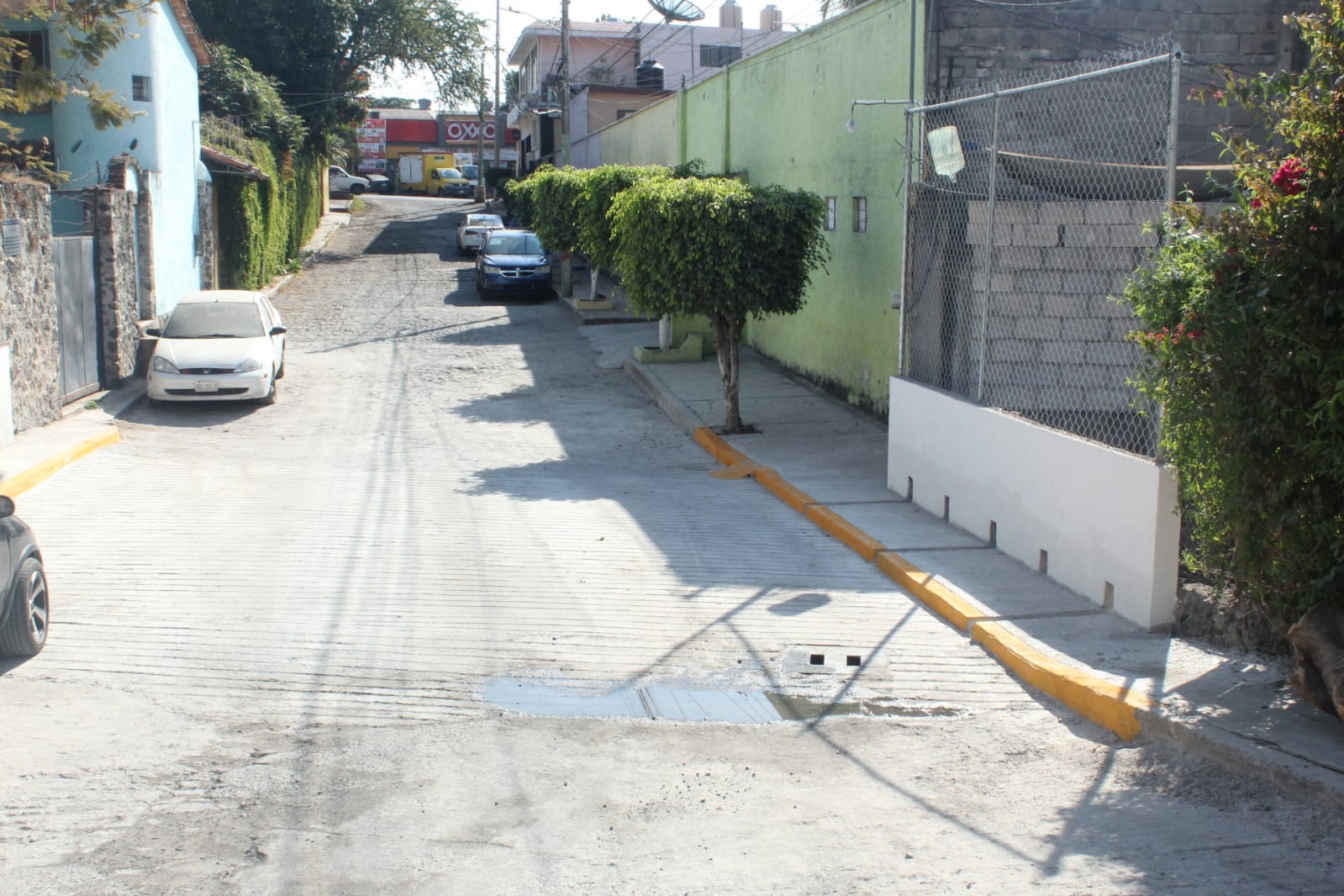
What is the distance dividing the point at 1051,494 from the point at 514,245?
2505cm

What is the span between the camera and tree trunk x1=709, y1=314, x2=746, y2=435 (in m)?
14.8

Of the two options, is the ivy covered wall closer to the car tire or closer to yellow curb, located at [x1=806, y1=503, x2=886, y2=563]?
yellow curb, located at [x1=806, y1=503, x2=886, y2=563]

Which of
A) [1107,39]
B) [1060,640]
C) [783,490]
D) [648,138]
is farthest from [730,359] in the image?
[648,138]

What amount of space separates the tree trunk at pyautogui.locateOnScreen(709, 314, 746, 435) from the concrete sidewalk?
67 cm

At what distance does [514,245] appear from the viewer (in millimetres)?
31922

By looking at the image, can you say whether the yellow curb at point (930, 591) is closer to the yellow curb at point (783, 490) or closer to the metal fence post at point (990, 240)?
the metal fence post at point (990, 240)

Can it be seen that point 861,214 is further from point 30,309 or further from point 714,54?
point 714,54

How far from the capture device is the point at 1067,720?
20.4 ft

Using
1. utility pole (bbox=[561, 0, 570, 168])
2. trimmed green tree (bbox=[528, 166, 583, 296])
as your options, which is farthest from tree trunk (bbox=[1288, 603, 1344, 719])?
utility pole (bbox=[561, 0, 570, 168])

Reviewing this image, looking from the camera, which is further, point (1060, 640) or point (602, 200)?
point (602, 200)

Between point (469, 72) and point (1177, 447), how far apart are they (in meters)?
48.9

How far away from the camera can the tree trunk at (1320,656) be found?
543 cm

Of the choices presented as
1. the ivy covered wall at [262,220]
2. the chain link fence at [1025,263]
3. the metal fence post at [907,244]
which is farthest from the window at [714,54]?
the metal fence post at [907,244]

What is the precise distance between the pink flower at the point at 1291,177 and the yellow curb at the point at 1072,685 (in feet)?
8.02
